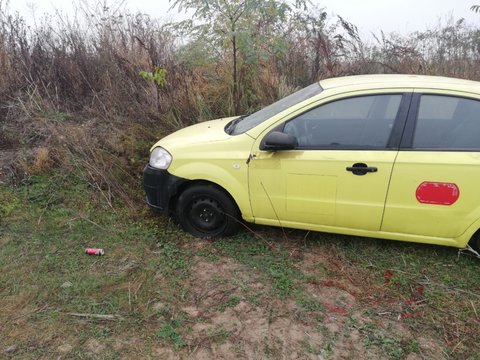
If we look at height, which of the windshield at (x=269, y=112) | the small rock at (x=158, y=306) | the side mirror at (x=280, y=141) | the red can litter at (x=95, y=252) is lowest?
the small rock at (x=158, y=306)

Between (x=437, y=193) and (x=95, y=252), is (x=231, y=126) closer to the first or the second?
(x=95, y=252)

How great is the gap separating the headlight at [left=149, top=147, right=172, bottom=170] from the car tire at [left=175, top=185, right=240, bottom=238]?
331mm

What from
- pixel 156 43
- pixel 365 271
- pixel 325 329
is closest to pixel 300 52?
pixel 156 43

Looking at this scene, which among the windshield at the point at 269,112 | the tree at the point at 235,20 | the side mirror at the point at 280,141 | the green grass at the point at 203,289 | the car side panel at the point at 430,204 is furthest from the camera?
the tree at the point at 235,20

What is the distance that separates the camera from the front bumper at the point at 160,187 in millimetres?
3768

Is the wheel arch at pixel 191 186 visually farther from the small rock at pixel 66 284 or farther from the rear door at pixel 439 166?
the rear door at pixel 439 166

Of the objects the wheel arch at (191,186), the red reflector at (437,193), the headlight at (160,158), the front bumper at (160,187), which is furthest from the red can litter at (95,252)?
the red reflector at (437,193)

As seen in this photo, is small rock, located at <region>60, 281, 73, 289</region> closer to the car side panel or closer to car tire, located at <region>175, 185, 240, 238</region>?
car tire, located at <region>175, 185, 240, 238</region>

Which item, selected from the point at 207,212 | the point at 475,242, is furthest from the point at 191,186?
the point at 475,242

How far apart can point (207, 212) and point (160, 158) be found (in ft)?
2.33

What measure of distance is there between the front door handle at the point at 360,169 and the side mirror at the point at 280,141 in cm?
52

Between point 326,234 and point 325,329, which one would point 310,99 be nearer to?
point 326,234

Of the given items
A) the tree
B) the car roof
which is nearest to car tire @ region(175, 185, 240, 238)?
the car roof

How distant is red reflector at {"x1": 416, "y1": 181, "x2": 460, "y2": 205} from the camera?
10.1ft
